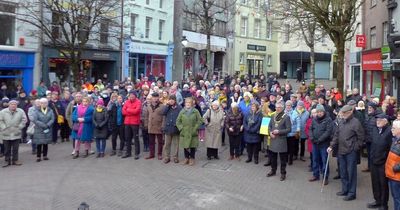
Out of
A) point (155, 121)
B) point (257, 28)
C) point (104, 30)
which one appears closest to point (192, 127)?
point (155, 121)

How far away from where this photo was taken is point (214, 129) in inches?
513

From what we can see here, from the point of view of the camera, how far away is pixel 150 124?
1300 cm

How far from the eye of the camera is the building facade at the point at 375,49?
82.1ft

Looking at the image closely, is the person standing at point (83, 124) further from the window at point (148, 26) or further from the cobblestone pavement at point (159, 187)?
the window at point (148, 26)

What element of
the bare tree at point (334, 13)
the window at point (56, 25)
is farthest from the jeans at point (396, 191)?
the window at point (56, 25)

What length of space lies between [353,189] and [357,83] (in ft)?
83.6

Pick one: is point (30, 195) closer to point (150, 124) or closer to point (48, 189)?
point (48, 189)

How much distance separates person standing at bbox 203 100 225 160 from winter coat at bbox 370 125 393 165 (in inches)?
201

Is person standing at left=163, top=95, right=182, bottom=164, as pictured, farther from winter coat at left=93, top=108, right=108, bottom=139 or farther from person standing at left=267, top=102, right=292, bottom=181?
person standing at left=267, top=102, right=292, bottom=181

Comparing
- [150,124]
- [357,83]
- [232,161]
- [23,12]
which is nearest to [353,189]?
[232,161]

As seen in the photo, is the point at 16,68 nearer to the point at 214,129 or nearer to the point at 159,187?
the point at 214,129

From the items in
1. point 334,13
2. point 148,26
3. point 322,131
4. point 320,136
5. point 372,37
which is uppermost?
point 148,26

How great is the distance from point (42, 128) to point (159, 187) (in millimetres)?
4339

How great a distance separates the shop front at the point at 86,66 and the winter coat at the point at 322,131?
18.1 m
